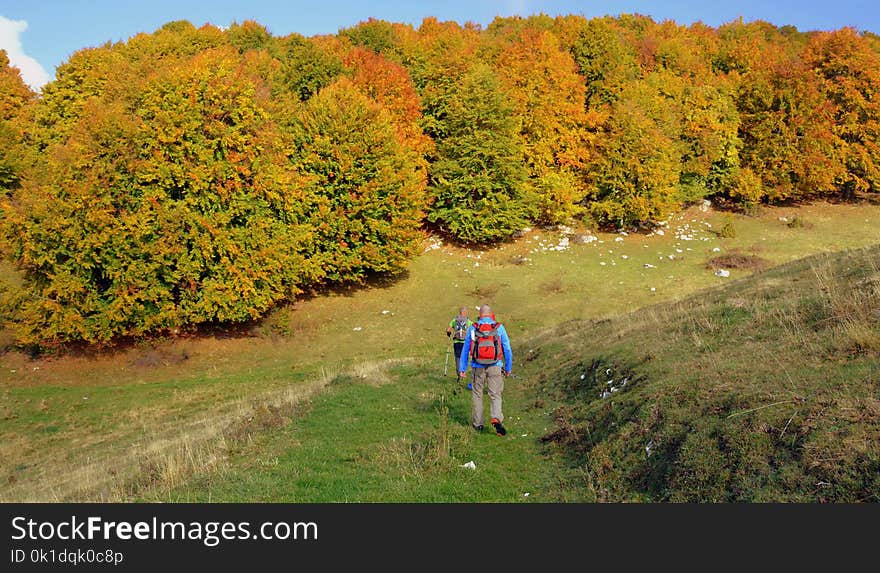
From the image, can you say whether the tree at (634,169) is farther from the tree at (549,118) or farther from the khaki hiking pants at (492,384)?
the khaki hiking pants at (492,384)

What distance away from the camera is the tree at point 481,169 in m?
49.7

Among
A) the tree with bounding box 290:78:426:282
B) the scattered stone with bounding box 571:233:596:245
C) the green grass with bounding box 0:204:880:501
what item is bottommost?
the green grass with bounding box 0:204:880:501

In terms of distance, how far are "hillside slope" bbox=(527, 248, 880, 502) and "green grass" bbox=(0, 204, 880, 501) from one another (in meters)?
1.26

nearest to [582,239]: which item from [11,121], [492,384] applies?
[492,384]

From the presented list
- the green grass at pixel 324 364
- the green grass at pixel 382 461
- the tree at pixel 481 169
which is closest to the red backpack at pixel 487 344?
the green grass at pixel 382 461

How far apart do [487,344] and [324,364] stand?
22.8 meters

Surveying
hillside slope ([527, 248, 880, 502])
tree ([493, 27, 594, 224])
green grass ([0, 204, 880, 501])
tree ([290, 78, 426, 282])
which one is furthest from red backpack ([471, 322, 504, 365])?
tree ([493, 27, 594, 224])

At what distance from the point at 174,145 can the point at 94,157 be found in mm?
4083

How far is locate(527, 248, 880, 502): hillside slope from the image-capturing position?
7770 mm

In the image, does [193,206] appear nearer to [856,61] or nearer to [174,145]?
[174,145]

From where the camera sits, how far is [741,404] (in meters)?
9.59

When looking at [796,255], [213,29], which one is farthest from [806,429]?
[213,29]

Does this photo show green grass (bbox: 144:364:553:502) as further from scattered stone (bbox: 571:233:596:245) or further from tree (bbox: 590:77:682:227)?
tree (bbox: 590:77:682:227)

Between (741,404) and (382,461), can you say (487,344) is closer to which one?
(382,461)
